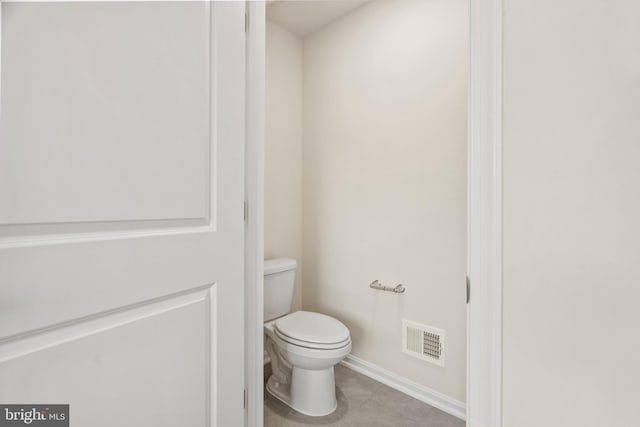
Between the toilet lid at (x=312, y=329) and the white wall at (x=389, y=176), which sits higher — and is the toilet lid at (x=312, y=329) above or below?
below

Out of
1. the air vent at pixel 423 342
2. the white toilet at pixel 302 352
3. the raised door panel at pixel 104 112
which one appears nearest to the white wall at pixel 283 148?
the white toilet at pixel 302 352

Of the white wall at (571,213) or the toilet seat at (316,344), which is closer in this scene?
the white wall at (571,213)

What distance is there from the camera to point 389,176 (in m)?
1.96

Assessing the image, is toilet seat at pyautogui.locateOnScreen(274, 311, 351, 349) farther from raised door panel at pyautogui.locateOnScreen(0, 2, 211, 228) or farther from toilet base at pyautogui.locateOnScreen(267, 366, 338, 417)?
raised door panel at pyautogui.locateOnScreen(0, 2, 211, 228)

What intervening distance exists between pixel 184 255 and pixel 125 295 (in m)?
0.18

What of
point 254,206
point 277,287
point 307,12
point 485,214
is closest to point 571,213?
point 485,214

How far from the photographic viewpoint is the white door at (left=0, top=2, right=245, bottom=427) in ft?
2.07

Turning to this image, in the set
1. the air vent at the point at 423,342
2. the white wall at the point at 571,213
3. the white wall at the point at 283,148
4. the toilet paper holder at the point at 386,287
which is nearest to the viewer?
the white wall at the point at 571,213

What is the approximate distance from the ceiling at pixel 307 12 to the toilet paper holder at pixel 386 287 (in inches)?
72.4

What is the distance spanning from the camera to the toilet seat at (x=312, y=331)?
63.8 inches

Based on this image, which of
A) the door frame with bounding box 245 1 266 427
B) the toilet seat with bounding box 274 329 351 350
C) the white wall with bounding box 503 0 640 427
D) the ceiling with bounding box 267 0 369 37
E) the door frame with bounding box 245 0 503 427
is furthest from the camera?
the ceiling with bounding box 267 0 369 37

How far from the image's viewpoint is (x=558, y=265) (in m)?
0.64

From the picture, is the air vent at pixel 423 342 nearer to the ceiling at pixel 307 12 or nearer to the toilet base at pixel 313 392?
the toilet base at pixel 313 392

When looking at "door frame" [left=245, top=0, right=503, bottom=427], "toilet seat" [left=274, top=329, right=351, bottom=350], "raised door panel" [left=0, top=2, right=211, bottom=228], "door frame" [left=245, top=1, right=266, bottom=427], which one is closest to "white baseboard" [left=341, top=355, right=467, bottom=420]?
"toilet seat" [left=274, top=329, right=351, bottom=350]
